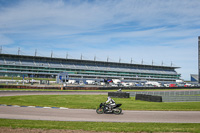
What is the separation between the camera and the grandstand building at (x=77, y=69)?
114 m

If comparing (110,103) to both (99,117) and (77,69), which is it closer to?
(99,117)

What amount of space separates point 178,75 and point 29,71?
339 ft

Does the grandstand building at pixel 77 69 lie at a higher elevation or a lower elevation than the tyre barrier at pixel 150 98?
higher

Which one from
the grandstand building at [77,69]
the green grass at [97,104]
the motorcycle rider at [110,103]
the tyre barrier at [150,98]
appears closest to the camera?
the motorcycle rider at [110,103]

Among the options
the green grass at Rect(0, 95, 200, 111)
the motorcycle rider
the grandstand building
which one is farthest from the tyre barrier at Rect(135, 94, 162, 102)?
the grandstand building

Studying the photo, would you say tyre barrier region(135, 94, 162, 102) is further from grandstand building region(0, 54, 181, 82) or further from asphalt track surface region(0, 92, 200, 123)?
grandstand building region(0, 54, 181, 82)

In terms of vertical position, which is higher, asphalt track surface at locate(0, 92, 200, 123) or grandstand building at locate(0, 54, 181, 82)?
grandstand building at locate(0, 54, 181, 82)

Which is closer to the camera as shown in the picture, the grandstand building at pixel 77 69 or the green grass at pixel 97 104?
the green grass at pixel 97 104

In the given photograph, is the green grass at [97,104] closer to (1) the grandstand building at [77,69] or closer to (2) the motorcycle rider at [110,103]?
(2) the motorcycle rider at [110,103]

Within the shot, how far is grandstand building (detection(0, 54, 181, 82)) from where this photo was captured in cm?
11394

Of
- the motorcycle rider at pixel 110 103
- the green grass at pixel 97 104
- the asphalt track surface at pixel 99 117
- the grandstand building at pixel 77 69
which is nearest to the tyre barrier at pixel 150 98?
the green grass at pixel 97 104

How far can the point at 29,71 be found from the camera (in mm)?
Answer: 116188

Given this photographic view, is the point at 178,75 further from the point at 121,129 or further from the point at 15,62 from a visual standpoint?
the point at 121,129

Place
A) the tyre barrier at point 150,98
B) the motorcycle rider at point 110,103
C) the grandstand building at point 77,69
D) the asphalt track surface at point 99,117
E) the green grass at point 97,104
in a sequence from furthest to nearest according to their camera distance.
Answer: the grandstand building at point 77,69 < the tyre barrier at point 150,98 < the green grass at point 97,104 < the motorcycle rider at point 110,103 < the asphalt track surface at point 99,117
